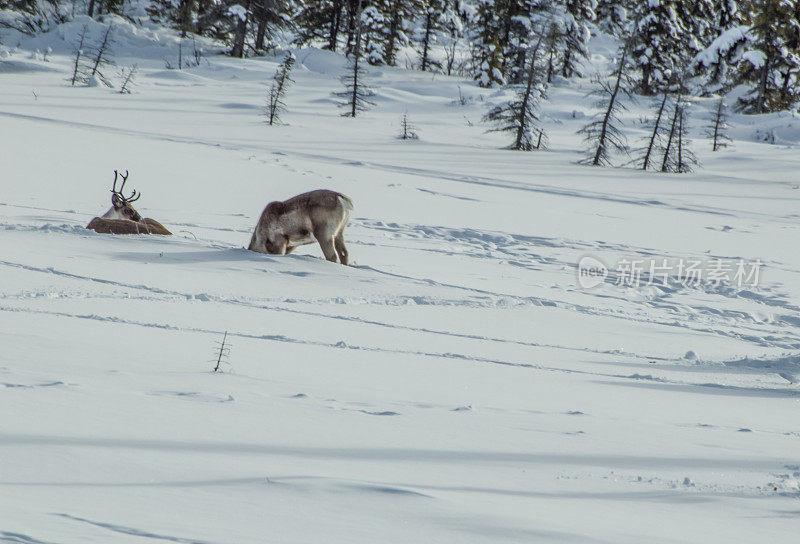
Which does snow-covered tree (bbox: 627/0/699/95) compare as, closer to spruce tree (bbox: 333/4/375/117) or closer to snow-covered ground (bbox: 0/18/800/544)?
spruce tree (bbox: 333/4/375/117)

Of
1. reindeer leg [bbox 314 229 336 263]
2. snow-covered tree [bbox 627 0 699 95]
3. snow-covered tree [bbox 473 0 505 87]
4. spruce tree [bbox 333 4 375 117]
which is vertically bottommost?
reindeer leg [bbox 314 229 336 263]

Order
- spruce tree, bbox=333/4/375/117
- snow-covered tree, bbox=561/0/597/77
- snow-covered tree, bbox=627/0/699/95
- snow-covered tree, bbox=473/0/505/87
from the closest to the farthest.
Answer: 1. spruce tree, bbox=333/4/375/117
2. snow-covered tree, bbox=473/0/505/87
3. snow-covered tree, bbox=627/0/699/95
4. snow-covered tree, bbox=561/0/597/77

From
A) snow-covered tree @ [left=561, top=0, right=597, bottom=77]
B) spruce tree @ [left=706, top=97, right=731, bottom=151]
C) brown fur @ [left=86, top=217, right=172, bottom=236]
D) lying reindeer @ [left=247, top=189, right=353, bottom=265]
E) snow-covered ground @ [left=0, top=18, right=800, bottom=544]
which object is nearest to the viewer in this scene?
snow-covered ground @ [left=0, top=18, right=800, bottom=544]

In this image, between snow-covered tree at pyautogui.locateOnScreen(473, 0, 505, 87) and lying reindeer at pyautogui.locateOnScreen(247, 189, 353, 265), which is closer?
lying reindeer at pyautogui.locateOnScreen(247, 189, 353, 265)

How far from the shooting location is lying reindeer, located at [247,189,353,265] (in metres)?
9.32

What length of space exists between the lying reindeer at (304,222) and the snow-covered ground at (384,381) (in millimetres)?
334

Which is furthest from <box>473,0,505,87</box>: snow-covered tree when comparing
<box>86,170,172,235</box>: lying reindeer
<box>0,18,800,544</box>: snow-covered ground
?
<box>86,170,172,235</box>: lying reindeer

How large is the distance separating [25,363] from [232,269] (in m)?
4.55

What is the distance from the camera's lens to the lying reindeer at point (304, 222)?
9320 mm

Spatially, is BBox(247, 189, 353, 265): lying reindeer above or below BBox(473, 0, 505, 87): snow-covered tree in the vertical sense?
below

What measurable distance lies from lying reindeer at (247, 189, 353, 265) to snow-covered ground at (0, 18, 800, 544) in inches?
13.2

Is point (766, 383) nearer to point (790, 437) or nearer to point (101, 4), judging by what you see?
point (790, 437)

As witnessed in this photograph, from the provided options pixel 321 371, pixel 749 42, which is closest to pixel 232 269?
pixel 321 371

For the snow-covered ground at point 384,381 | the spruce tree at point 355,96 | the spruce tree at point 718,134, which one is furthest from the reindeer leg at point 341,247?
the spruce tree at point 718,134
